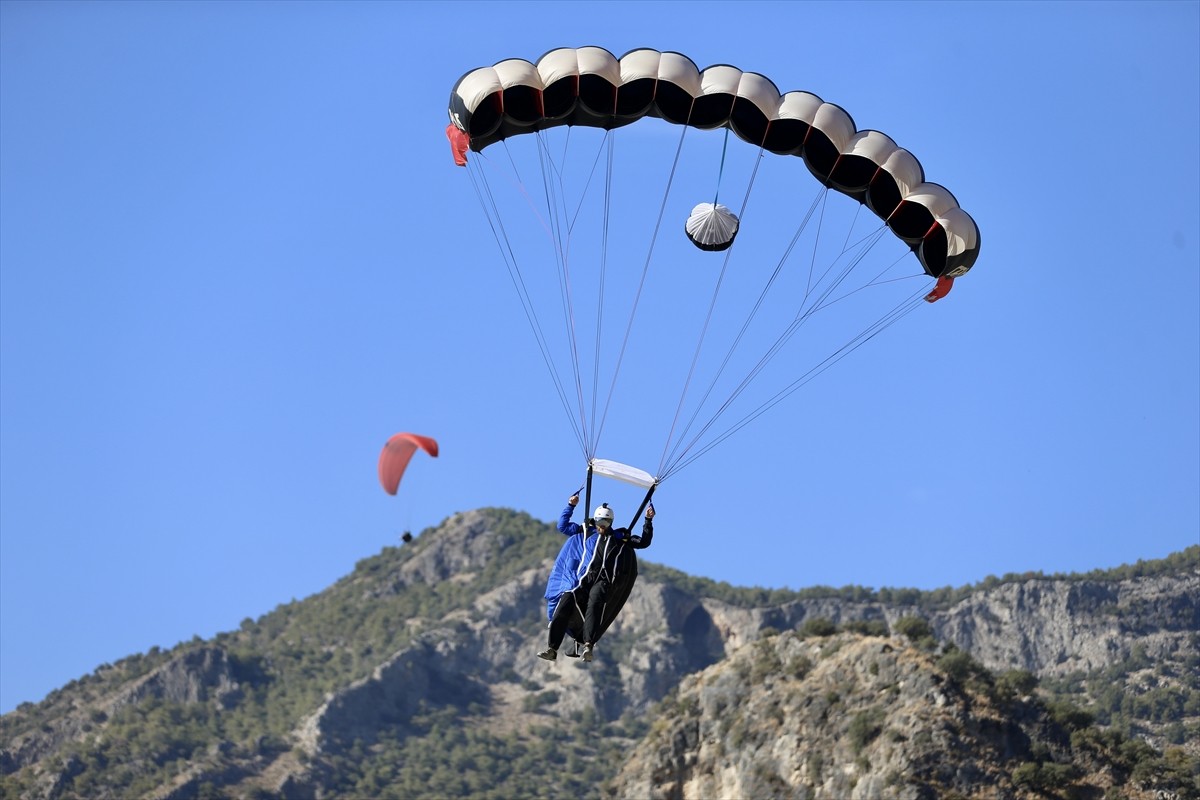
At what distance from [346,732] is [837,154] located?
112 meters

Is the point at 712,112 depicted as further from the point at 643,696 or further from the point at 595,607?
the point at 643,696

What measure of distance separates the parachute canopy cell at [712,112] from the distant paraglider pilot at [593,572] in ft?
31.0

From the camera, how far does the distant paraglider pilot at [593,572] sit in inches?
1494

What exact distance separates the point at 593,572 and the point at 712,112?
11056 millimetres

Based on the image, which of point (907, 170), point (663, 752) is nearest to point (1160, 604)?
point (663, 752)

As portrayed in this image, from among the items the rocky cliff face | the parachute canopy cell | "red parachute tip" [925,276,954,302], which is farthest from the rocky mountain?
the parachute canopy cell

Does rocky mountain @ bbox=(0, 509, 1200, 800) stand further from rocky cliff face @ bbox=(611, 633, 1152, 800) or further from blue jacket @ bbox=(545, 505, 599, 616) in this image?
blue jacket @ bbox=(545, 505, 599, 616)

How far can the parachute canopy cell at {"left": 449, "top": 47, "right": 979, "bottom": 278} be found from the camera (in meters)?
41.8

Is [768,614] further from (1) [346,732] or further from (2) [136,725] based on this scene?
(2) [136,725]

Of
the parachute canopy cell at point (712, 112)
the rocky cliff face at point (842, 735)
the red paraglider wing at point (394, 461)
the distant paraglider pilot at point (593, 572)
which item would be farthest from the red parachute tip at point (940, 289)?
the rocky cliff face at point (842, 735)

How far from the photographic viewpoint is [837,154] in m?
41.9

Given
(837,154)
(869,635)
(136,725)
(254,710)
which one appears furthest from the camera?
(254,710)

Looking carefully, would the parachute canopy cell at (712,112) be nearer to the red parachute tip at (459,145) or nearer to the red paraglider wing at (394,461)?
the red parachute tip at (459,145)

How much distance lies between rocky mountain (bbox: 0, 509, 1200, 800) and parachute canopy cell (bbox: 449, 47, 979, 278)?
33540mm
